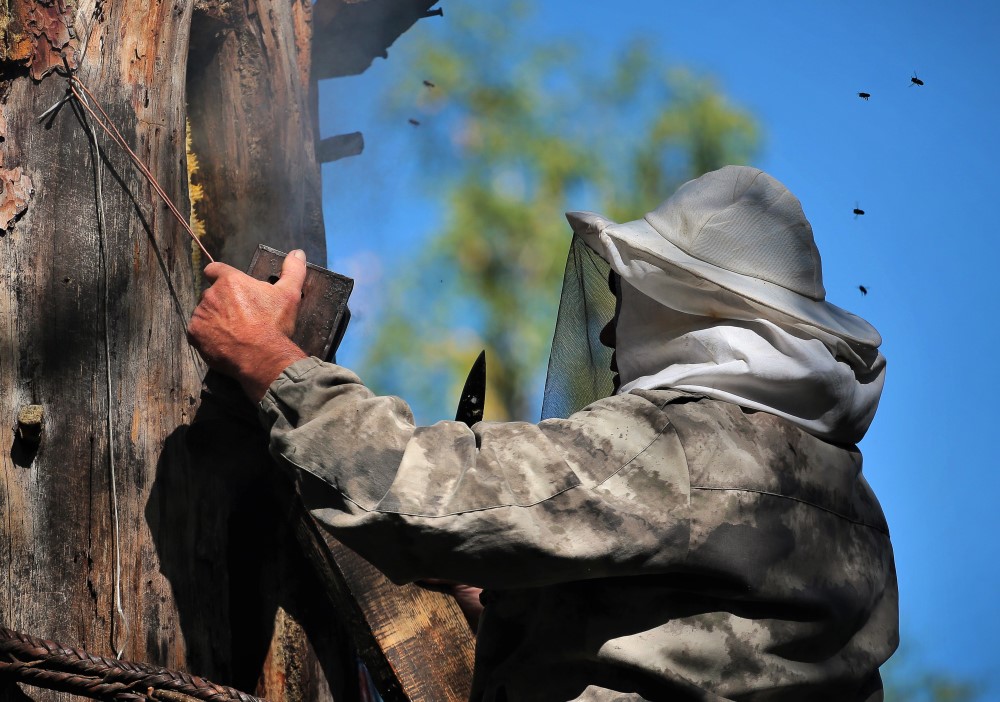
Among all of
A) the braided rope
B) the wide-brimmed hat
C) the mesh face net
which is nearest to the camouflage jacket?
the wide-brimmed hat

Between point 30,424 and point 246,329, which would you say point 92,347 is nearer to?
point 30,424

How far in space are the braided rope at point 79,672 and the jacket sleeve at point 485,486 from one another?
46cm

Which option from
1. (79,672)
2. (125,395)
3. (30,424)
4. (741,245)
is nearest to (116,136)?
(125,395)

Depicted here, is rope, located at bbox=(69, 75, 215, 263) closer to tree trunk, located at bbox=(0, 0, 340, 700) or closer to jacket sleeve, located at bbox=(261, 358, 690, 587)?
tree trunk, located at bbox=(0, 0, 340, 700)

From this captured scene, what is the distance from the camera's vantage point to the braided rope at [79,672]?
1.82 m

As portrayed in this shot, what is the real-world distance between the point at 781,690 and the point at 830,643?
0.17m

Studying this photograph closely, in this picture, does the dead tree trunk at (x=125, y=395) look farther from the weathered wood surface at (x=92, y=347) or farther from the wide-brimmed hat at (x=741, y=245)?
the wide-brimmed hat at (x=741, y=245)

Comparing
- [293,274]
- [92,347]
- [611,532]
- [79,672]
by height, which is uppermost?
[293,274]

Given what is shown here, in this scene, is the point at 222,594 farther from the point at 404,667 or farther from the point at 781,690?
the point at 781,690

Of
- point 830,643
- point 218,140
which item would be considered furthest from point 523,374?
point 830,643

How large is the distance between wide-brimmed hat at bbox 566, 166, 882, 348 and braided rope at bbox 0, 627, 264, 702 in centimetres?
130

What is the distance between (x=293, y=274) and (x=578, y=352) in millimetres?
1214

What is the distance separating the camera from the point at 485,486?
5.88ft

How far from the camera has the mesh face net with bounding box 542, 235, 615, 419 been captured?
3.14m
